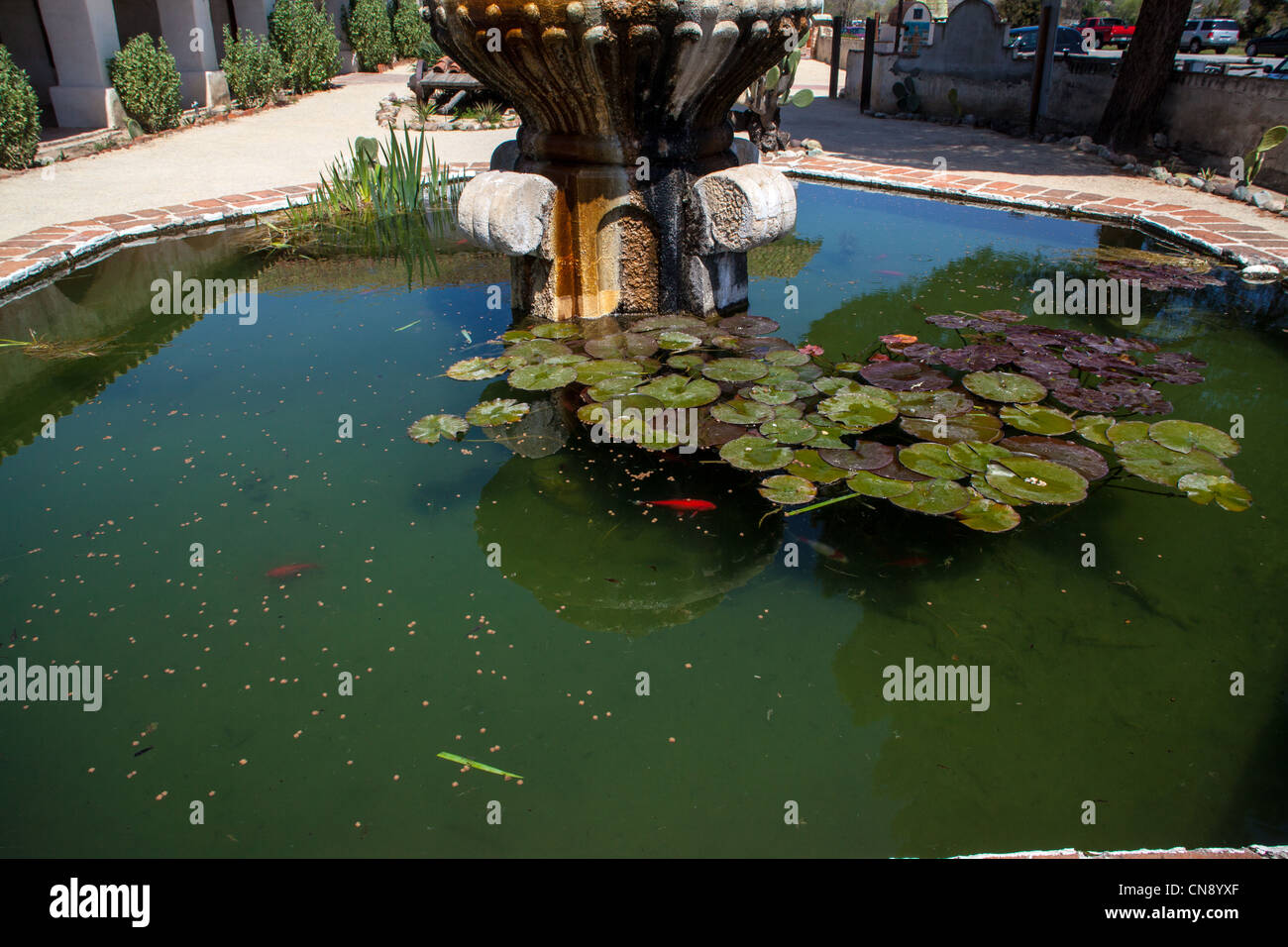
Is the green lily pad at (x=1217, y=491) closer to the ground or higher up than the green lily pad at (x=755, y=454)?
closer to the ground

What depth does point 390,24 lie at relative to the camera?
683 inches

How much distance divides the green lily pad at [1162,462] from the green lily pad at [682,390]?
1.41 metres

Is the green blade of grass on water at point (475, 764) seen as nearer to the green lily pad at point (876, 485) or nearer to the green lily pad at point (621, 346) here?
the green lily pad at point (876, 485)

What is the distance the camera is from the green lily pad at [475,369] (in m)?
3.57

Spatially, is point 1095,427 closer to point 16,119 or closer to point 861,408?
point 861,408

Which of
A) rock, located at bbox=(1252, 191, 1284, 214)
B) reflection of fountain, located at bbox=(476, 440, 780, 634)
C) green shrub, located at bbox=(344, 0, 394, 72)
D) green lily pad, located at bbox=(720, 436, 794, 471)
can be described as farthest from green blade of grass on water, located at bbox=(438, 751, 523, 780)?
green shrub, located at bbox=(344, 0, 394, 72)

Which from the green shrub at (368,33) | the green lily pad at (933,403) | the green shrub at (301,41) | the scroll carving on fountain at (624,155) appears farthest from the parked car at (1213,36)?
the green lily pad at (933,403)

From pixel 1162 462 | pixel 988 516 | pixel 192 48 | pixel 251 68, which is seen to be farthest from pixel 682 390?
pixel 251 68

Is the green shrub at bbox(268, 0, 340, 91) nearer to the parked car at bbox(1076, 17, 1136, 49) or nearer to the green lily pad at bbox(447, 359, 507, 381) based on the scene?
the green lily pad at bbox(447, 359, 507, 381)

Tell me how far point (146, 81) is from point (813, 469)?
30.9 feet

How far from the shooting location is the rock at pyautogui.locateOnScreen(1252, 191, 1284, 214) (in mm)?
5949

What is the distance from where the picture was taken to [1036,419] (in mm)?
3062
